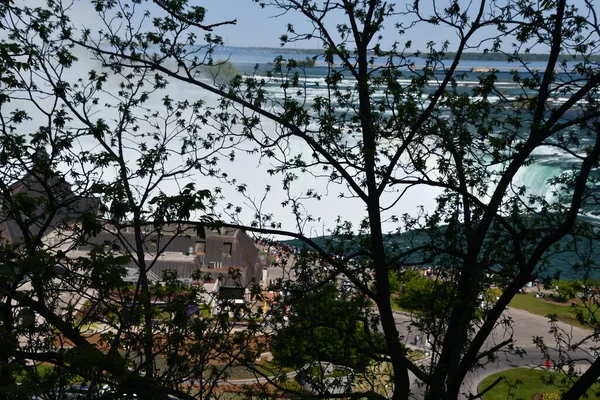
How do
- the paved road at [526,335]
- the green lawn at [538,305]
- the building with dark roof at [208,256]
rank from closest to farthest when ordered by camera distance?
the paved road at [526,335] → the building with dark roof at [208,256] → the green lawn at [538,305]

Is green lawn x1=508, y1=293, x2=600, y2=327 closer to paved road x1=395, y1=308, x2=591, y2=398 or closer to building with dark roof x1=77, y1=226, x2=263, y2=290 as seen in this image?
paved road x1=395, y1=308, x2=591, y2=398

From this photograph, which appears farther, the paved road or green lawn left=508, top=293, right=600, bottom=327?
green lawn left=508, top=293, right=600, bottom=327

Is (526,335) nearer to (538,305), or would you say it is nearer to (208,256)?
(538,305)

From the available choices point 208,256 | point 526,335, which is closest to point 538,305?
point 526,335

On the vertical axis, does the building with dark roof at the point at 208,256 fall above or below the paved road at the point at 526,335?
above

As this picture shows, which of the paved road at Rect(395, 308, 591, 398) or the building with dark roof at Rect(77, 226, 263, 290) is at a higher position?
the building with dark roof at Rect(77, 226, 263, 290)

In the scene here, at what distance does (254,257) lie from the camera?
19.6 metres

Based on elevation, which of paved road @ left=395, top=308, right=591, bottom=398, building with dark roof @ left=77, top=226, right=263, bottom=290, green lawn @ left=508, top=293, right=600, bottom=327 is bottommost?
paved road @ left=395, top=308, right=591, bottom=398

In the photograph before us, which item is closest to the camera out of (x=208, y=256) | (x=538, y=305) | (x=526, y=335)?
(x=526, y=335)

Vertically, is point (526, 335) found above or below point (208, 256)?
below

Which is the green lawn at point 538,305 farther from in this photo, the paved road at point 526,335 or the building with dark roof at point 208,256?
the building with dark roof at point 208,256

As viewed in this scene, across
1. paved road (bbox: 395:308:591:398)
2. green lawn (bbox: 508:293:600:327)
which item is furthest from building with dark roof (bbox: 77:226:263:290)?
green lawn (bbox: 508:293:600:327)

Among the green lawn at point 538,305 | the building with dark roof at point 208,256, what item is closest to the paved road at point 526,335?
the green lawn at point 538,305

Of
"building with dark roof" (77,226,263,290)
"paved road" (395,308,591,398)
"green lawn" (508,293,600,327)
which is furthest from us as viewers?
"green lawn" (508,293,600,327)
